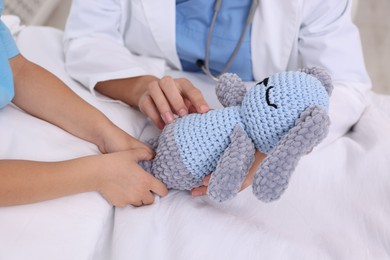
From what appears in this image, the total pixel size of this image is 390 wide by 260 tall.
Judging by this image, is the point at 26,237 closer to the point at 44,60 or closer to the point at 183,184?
the point at 183,184

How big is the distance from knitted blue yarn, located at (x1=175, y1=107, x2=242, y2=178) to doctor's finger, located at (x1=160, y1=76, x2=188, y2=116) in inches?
3.9

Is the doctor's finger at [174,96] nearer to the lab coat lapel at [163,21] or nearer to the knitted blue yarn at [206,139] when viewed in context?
the knitted blue yarn at [206,139]

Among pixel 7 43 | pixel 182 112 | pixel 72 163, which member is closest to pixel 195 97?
pixel 182 112

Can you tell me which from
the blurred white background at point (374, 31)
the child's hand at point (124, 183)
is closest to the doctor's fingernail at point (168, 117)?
the child's hand at point (124, 183)

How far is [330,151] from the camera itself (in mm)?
797

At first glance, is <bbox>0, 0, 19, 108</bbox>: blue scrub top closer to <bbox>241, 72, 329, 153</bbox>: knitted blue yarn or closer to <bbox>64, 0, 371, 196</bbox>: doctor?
<bbox>64, 0, 371, 196</bbox>: doctor

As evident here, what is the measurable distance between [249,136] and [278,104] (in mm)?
69

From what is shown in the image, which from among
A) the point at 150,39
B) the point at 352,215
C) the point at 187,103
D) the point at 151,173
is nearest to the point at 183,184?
the point at 151,173

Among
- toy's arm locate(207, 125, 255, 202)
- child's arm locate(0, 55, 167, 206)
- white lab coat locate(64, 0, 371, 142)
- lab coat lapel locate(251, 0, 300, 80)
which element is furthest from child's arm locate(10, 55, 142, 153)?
lab coat lapel locate(251, 0, 300, 80)

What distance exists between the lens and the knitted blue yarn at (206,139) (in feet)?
2.06

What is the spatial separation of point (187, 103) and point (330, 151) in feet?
0.96

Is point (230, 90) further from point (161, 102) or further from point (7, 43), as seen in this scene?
point (7, 43)

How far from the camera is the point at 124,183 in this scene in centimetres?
70

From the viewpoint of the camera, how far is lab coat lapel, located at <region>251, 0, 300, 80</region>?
2.88ft
